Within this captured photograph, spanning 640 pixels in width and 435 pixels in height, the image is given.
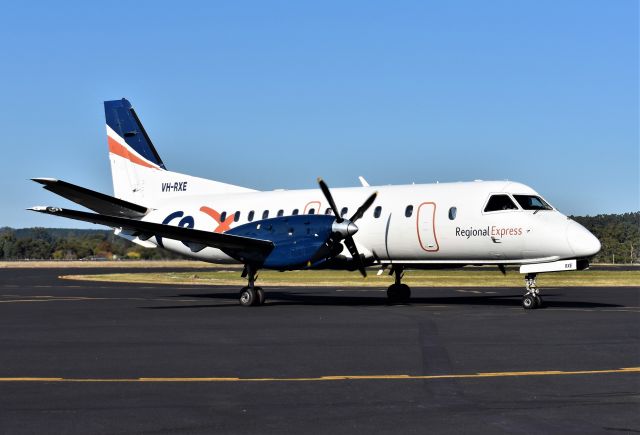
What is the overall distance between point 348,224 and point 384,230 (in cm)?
181

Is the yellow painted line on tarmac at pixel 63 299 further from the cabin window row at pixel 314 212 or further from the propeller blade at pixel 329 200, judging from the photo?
the propeller blade at pixel 329 200

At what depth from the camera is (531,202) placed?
23.8 meters

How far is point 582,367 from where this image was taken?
1156cm

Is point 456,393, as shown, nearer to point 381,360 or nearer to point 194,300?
point 381,360

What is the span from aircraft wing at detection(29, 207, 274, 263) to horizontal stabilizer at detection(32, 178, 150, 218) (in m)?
1.12

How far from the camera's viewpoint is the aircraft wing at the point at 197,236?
24.5 metres

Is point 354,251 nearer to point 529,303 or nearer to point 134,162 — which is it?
point 529,303

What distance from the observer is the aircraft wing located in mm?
24484

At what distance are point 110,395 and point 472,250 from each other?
1618 cm

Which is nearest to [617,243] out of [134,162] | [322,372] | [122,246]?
[122,246]

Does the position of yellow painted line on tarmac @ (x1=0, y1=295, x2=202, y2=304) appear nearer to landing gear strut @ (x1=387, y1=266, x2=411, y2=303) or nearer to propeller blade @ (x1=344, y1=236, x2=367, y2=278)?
propeller blade @ (x1=344, y1=236, x2=367, y2=278)

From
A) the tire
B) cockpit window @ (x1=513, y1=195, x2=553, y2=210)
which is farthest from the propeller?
cockpit window @ (x1=513, y1=195, x2=553, y2=210)

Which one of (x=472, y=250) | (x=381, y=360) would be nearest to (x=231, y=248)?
(x=472, y=250)

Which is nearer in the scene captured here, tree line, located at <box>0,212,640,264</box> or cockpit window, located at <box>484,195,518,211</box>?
cockpit window, located at <box>484,195,518,211</box>
